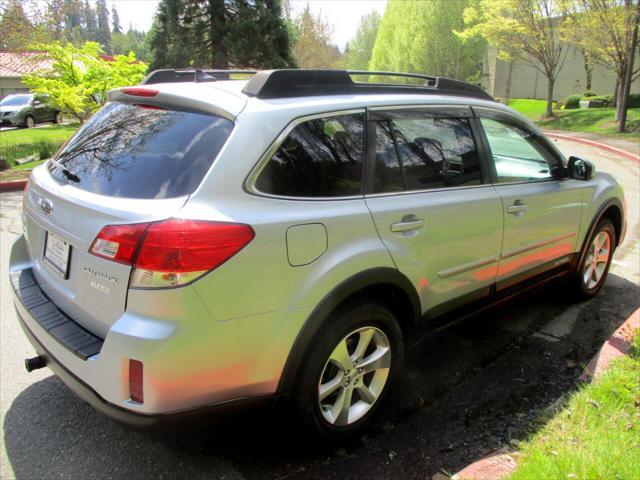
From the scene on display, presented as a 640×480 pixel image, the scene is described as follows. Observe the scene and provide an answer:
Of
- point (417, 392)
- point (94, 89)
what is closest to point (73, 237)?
point (417, 392)

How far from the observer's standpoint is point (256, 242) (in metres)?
2.15

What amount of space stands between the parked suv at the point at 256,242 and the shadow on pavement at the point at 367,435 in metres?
0.24

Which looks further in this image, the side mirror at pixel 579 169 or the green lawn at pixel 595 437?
the side mirror at pixel 579 169

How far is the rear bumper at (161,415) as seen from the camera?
2088 millimetres

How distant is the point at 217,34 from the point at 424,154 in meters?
22.8

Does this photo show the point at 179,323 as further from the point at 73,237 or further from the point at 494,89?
the point at 494,89

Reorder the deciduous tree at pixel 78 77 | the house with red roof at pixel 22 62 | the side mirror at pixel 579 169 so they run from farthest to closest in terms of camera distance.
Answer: the house with red roof at pixel 22 62 < the deciduous tree at pixel 78 77 < the side mirror at pixel 579 169

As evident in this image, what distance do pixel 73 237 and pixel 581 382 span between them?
3000mm

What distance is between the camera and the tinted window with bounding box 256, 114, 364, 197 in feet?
7.70

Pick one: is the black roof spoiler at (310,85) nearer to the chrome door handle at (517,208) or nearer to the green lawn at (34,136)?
the chrome door handle at (517,208)

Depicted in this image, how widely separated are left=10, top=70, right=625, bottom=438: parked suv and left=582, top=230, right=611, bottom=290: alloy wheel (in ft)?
5.28

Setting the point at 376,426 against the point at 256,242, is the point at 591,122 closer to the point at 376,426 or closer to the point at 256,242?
the point at 376,426

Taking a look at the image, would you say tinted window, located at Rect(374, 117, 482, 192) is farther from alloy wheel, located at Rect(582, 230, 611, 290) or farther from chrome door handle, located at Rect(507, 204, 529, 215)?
alloy wheel, located at Rect(582, 230, 611, 290)

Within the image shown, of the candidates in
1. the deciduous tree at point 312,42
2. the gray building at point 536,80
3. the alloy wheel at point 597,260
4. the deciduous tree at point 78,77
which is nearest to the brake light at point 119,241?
the alloy wheel at point 597,260
